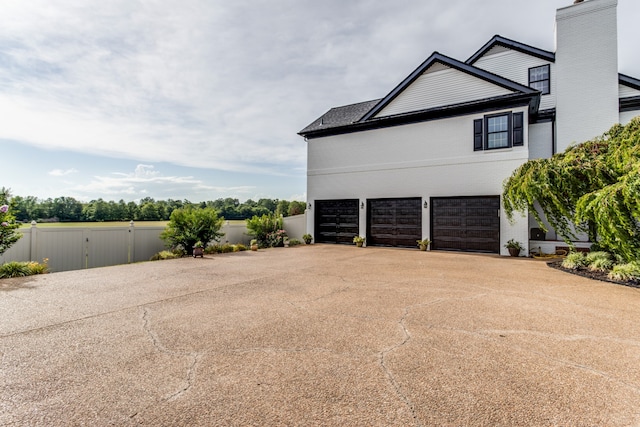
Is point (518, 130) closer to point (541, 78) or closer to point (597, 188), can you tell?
point (541, 78)

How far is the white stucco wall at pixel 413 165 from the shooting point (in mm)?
12308

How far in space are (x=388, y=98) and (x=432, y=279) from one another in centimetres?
1031

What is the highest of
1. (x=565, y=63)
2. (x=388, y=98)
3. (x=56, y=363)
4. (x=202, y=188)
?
(x=565, y=63)

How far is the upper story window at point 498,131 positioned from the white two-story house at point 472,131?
38 millimetres

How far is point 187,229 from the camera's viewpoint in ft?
39.0

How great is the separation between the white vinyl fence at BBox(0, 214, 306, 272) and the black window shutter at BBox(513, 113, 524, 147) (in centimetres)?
1417

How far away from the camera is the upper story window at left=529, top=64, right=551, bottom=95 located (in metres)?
14.0

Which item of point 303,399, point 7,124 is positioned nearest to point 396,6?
point 303,399

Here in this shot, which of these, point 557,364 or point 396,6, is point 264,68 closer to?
point 396,6

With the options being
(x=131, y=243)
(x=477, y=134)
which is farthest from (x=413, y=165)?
(x=131, y=243)

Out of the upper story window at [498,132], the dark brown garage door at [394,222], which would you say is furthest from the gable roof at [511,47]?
the dark brown garage door at [394,222]

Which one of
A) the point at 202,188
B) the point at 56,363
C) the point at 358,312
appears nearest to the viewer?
the point at 56,363

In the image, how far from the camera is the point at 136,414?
2.26 metres

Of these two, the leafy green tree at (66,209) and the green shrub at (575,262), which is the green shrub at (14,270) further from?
the leafy green tree at (66,209)
